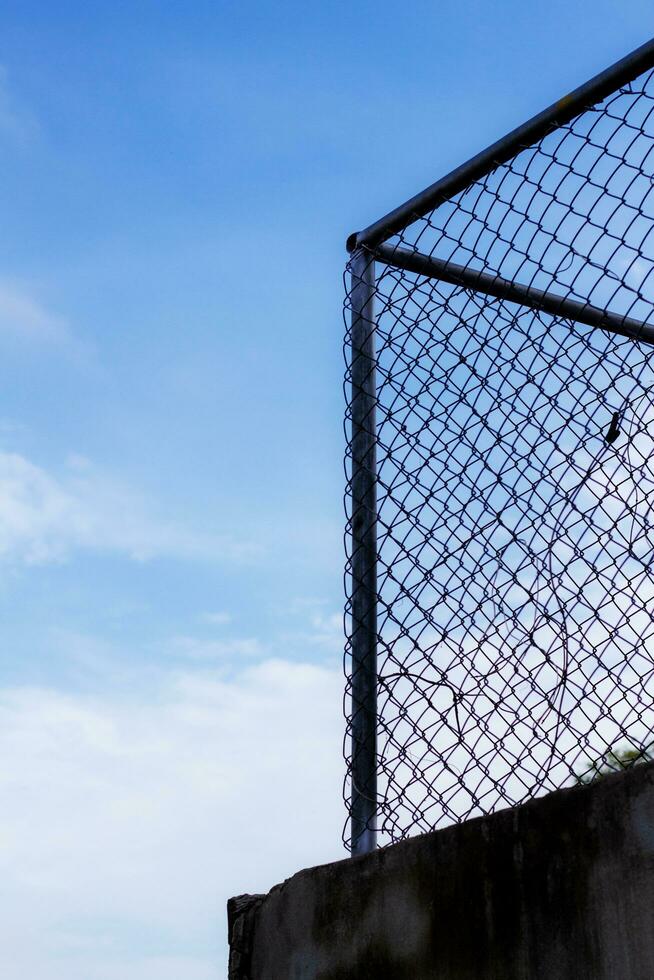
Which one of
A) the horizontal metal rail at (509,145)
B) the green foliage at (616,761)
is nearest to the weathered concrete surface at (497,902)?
the green foliage at (616,761)

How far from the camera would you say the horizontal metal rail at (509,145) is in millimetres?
2342

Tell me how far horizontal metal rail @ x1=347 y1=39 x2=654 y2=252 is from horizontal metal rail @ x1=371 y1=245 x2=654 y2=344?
0.22 ft

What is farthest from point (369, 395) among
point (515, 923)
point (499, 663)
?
point (515, 923)

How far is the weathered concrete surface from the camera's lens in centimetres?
193

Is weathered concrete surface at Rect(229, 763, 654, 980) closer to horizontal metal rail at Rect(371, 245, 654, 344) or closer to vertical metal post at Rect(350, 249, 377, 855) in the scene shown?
vertical metal post at Rect(350, 249, 377, 855)

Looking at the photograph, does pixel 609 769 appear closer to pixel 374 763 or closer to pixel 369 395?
pixel 374 763

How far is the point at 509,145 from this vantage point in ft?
8.34

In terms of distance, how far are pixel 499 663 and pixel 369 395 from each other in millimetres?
764

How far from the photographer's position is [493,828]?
86.0 inches

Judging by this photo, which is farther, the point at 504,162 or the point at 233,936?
the point at 233,936

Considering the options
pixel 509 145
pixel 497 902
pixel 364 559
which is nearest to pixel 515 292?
pixel 509 145

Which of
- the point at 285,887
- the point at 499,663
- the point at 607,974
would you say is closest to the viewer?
the point at 607,974

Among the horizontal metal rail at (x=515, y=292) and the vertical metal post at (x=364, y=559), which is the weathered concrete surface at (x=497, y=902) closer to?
the vertical metal post at (x=364, y=559)

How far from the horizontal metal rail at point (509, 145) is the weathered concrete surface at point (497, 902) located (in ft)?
4.01
